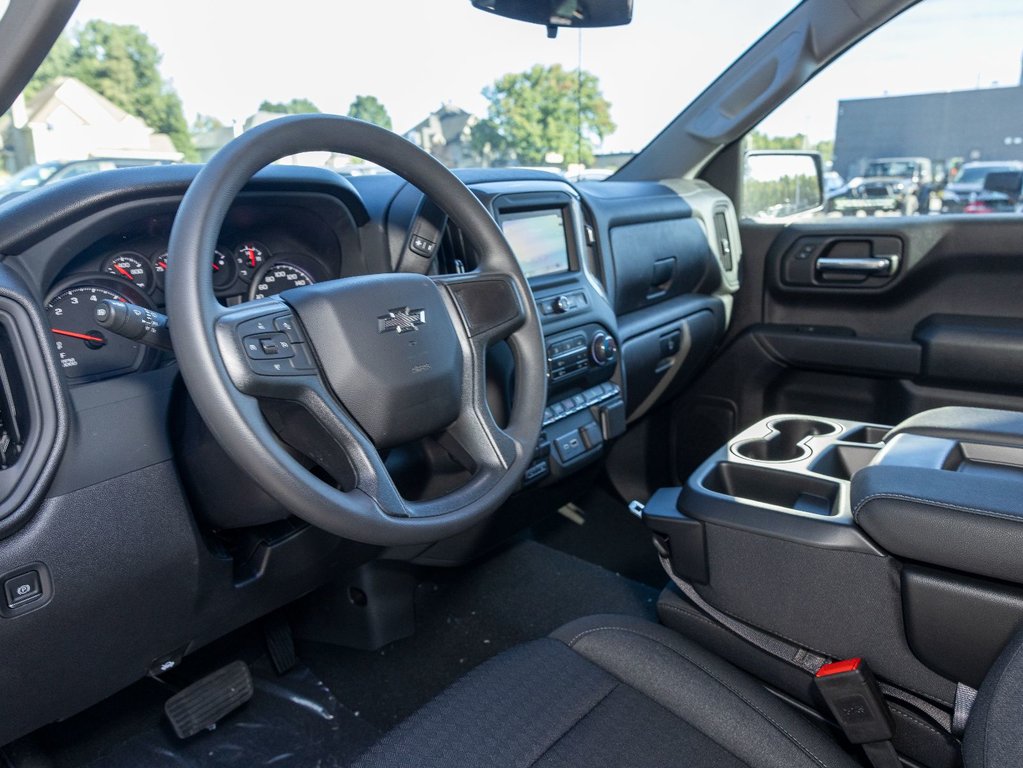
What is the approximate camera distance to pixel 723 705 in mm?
1012

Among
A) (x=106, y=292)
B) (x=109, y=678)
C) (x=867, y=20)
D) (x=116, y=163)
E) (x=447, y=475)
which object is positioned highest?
(x=867, y=20)

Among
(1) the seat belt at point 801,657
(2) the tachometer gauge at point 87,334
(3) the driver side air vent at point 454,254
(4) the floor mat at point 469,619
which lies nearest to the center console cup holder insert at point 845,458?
(1) the seat belt at point 801,657

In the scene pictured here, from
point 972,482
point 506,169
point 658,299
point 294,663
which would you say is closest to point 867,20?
point 658,299

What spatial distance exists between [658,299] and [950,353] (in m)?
0.79

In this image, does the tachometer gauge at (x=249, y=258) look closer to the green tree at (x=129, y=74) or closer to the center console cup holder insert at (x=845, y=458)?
the green tree at (x=129, y=74)

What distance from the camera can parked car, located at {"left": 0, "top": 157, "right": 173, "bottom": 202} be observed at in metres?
1.15

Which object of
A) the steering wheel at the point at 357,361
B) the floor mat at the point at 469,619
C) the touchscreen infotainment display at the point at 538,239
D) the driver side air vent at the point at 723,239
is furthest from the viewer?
the driver side air vent at the point at 723,239

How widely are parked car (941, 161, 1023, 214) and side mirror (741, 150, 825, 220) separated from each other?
1.49 feet

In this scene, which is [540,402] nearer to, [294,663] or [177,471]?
[177,471]

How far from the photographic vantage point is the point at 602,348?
1.79 m

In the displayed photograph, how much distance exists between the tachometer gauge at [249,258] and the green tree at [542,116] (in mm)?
673

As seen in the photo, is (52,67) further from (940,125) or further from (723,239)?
(940,125)

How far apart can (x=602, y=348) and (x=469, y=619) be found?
2.65 feet

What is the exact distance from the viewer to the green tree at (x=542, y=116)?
77.2 inches
